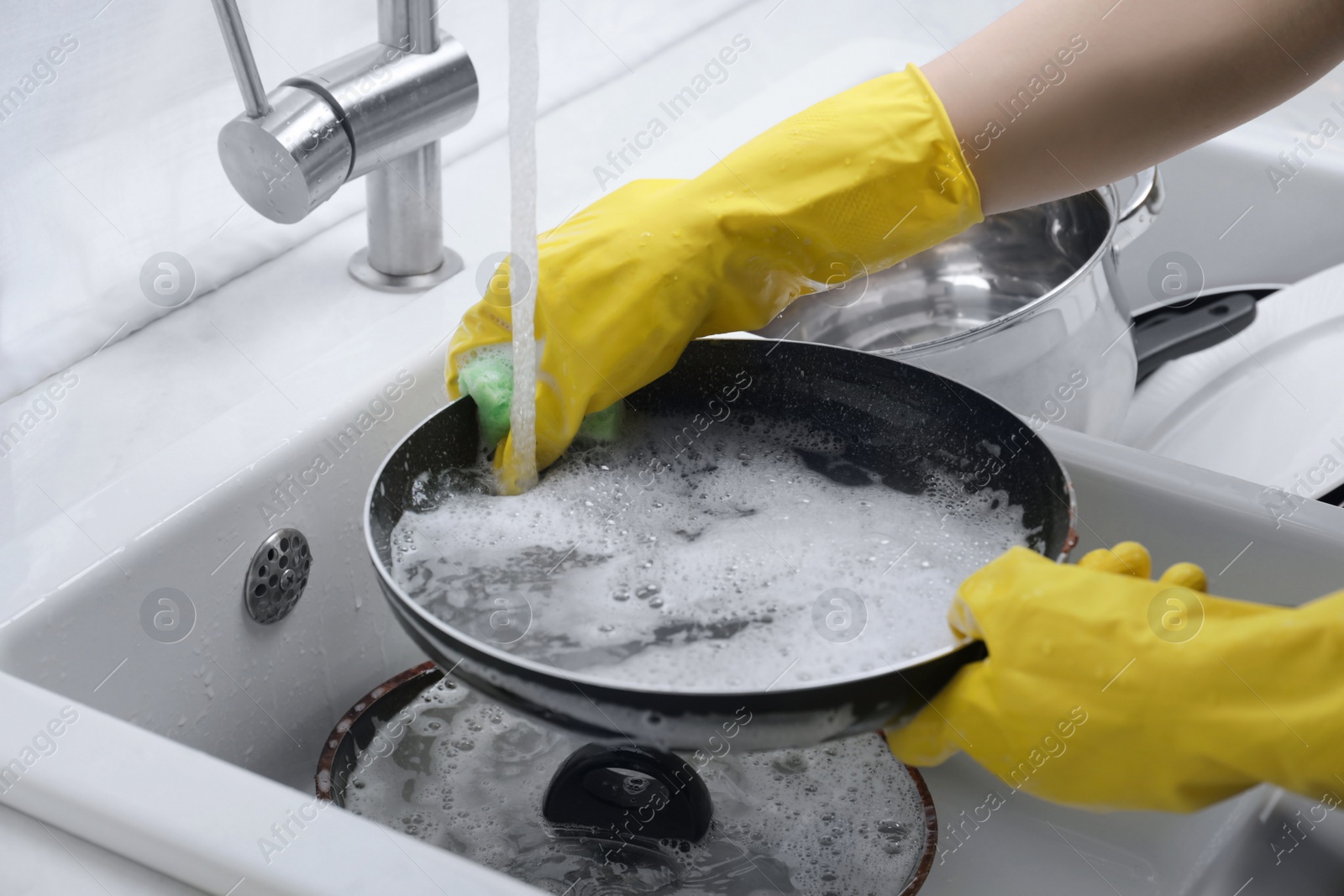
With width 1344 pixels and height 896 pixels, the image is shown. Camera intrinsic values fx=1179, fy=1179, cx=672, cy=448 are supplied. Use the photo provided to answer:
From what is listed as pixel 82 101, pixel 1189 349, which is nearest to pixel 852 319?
pixel 1189 349

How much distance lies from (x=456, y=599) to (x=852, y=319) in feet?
2.40

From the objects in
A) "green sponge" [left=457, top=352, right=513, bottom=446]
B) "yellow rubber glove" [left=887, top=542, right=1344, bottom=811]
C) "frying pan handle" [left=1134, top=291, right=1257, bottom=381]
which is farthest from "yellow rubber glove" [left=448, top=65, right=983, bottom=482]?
"frying pan handle" [left=1134, top=291, right=1257, bottom=381]

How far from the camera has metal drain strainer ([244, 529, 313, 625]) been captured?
804mm

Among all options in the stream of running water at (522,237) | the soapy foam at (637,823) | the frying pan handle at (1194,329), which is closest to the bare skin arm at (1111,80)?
the stream of running water at (522,237)

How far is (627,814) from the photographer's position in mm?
775

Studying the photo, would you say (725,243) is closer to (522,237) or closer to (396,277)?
(522,237)

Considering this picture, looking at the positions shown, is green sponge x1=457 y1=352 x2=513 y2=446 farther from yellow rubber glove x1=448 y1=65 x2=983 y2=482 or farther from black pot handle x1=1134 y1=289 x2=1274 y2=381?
black pot handle x1=1134 y1=289 x2=1274 y2=381

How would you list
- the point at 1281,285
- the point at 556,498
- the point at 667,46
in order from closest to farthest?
the point at 556,498 < the point at 1281,285 < the point at 667,46

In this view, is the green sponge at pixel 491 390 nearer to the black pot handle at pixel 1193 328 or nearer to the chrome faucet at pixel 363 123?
the chrome faucet at pixel 363 123

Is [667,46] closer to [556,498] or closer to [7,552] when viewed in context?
[556,498]

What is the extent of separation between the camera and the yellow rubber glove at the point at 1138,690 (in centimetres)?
54

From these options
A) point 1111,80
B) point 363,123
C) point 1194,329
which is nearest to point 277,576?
point 363,123

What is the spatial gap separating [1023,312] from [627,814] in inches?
19.4

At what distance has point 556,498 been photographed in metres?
0.79
